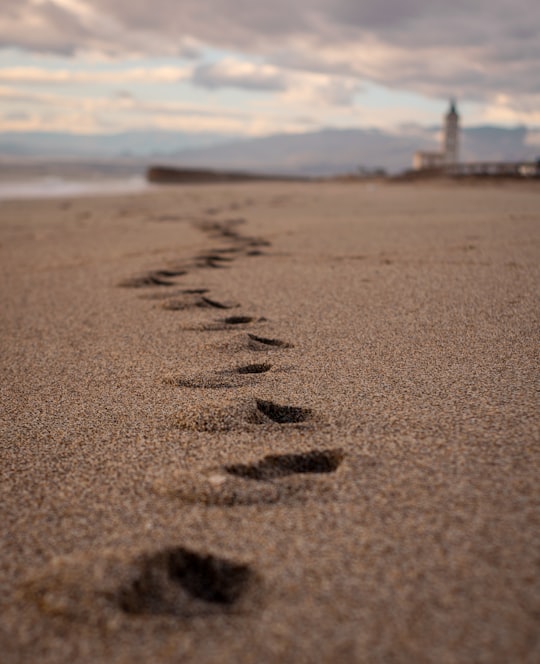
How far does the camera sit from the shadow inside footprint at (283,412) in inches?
58.2

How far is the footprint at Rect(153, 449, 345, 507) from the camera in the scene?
1106 mm

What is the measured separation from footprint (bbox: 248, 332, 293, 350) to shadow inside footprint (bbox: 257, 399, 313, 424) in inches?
19.9

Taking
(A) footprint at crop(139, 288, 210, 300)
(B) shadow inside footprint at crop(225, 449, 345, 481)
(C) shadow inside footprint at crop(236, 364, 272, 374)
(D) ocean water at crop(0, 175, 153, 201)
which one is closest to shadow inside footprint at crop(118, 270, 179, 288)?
(A) footprint at crop(139, 288, 210, 300)

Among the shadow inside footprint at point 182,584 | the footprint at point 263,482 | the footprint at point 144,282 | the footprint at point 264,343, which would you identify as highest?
the footprint at point 144,282

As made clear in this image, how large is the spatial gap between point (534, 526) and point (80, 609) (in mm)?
653

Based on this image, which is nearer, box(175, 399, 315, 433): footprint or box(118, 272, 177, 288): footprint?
box(175, 399, 315, 433): footprint

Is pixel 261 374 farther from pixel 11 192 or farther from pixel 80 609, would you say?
pixel 11 192

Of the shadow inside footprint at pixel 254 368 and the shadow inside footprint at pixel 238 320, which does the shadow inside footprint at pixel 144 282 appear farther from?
the shadow inside footprint at pixel 254 368

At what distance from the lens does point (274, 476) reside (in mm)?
1194

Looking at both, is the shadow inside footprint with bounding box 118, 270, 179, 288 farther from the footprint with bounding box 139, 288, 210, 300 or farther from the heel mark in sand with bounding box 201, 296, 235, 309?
the heel mark in sand with bounding box 201, 296, 235, 309

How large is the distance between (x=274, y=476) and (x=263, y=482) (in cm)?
4

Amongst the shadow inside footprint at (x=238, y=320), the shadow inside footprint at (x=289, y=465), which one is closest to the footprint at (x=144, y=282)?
the shadow inside footprint at (x=238, y=320)

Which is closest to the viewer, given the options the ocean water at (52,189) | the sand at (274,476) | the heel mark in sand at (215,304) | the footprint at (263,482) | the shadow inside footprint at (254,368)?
the sand at (274,476)

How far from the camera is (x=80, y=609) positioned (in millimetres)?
839
